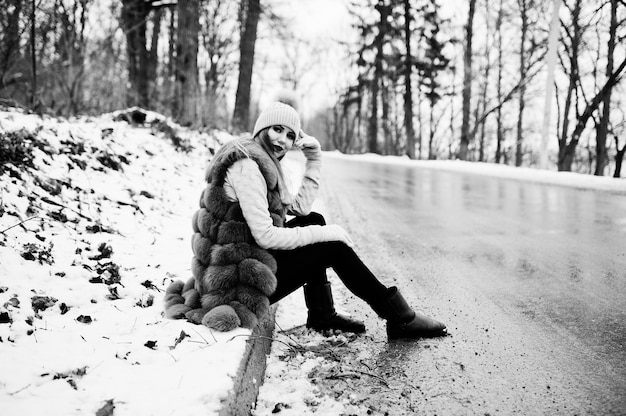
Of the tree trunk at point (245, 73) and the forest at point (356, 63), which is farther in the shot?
the tree trunk at point (245, 73)

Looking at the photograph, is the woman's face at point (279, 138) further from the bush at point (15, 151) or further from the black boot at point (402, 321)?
the bush at point (15, 151)

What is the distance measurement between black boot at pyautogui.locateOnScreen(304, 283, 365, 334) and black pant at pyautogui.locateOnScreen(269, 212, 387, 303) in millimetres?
196

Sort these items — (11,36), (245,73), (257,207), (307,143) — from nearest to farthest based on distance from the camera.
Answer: (257,207)
(307,143)
(11,36)
(245,73)

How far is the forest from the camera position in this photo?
9.10 m

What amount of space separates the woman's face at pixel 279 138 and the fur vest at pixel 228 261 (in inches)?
6.2

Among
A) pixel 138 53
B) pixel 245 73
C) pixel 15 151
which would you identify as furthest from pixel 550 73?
pixel 15 151

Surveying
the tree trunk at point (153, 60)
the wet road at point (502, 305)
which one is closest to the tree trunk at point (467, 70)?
the tree trunk at point (153, 60)

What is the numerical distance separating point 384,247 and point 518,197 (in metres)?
4.97

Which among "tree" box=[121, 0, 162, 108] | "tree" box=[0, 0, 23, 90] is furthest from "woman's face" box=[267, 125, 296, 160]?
"tree" box=[121, 0, 162, 108]

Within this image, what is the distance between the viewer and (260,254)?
109 inches

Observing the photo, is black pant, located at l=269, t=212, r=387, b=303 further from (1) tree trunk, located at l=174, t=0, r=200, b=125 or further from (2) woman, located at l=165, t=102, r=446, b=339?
(1) tree trunk, located at l=174, t=0, r=200, b=125

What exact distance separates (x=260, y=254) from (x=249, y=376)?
0.70 m

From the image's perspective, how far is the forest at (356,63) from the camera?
9102 mm

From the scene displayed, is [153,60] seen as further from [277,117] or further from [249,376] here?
[249,376]
